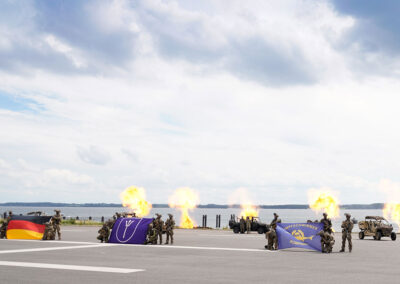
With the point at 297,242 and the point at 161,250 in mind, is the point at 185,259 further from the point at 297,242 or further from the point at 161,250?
the point at 297,242

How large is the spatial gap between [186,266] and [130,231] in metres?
10.2

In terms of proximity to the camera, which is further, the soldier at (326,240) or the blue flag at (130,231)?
the blue flag at (130,231)

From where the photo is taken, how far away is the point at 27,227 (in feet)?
96.3

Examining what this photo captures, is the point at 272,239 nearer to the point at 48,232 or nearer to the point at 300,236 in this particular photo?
the point at 300,236

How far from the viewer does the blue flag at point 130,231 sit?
26.1 meters

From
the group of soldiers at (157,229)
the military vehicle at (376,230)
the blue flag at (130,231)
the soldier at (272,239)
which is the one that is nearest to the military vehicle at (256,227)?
the military vehicle at (376,230)

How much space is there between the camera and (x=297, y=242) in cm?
2361

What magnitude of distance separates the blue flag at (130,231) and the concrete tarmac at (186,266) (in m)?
2.69

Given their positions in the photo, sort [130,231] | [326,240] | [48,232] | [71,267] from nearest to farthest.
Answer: [71,267]
[326,240]
[130,231]
[48,232]

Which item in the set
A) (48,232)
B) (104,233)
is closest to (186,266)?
(104,233)

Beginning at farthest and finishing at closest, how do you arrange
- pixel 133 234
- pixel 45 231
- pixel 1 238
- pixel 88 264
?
1. pixel 1 238
2. pixel 45 231
3. pixel 133 234
4. pixel 88 264

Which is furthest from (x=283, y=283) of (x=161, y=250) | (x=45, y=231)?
(x=45, y=231)

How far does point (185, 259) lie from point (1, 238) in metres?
15.3

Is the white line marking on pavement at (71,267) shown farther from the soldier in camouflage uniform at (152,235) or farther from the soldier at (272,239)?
the soldier in camouflage uniform at (152,235)
